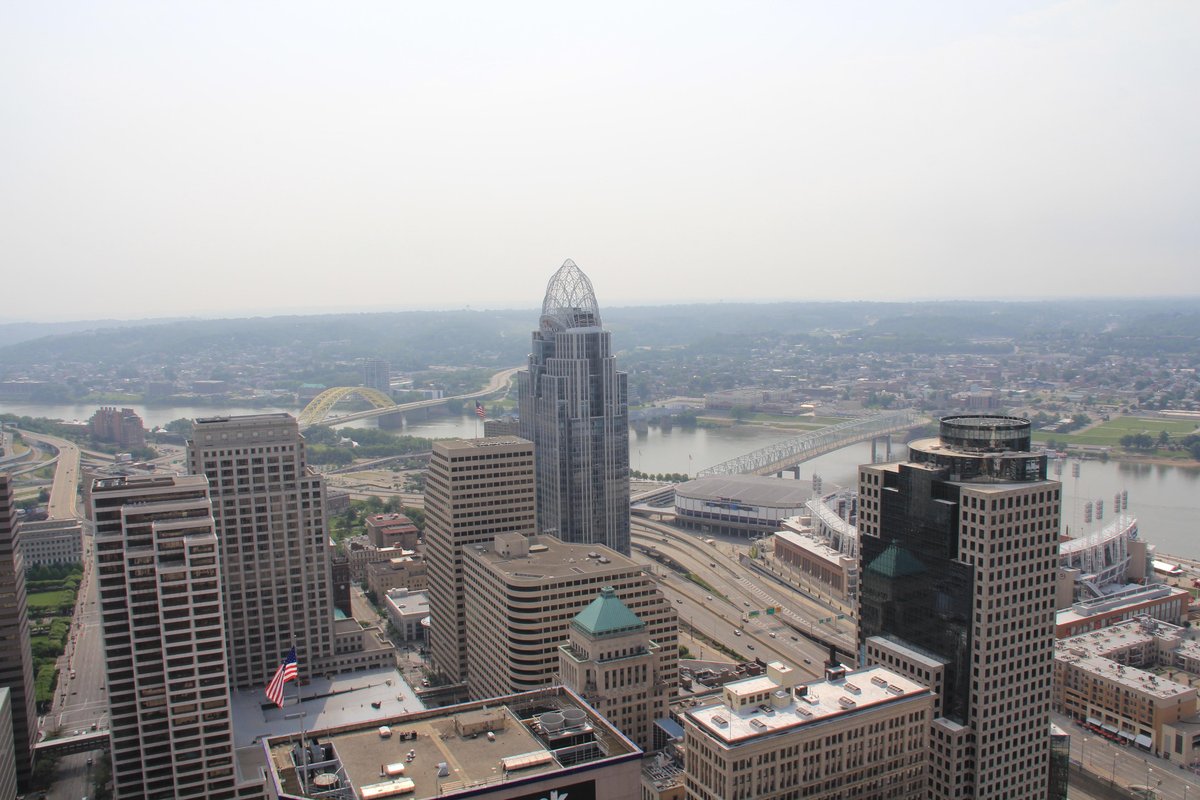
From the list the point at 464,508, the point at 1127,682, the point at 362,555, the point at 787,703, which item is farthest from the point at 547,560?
the point at 362,555

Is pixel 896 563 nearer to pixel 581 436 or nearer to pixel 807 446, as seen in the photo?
→ pixel 581 436

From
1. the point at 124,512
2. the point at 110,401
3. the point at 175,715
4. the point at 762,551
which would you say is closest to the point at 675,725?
the point at 175,715

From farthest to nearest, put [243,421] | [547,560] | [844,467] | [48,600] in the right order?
[844,467] → [48,600] → [243,421] → [547,560]

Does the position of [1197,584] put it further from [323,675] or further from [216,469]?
[216,469]

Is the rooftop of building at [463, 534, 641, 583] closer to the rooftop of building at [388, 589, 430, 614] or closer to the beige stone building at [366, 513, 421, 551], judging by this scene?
the rooftop of building at [388, 589, 430, 614]

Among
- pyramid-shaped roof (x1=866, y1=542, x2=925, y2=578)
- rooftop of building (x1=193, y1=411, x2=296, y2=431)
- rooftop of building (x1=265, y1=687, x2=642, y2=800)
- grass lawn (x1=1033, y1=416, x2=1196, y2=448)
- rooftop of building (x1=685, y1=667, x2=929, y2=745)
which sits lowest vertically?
grass lawn (x1=1033, y1=416, x2=1196, y2=448)

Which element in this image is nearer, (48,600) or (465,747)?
(465,747)

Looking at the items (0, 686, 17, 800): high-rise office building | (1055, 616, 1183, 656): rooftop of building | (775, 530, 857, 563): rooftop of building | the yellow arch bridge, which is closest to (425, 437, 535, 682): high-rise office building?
(0, 686, 17, 800): high-rise office building
